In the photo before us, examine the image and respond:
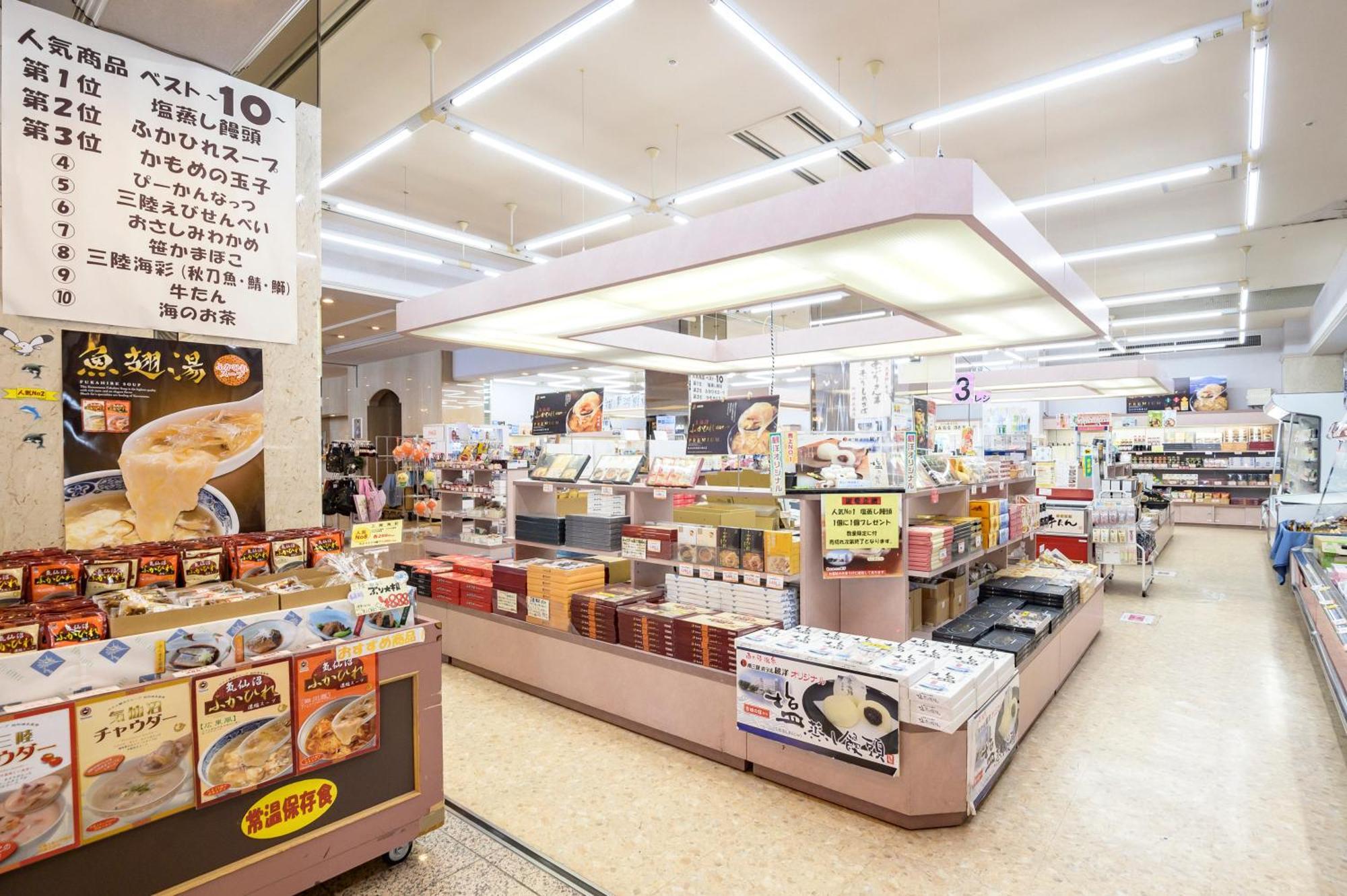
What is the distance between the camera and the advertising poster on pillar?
2594 millimetres

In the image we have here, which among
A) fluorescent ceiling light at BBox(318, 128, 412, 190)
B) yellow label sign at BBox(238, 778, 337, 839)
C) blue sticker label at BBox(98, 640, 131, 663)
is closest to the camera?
blue sticker label at BBox(98, 640, 131, 663)

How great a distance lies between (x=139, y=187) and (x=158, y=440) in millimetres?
1006

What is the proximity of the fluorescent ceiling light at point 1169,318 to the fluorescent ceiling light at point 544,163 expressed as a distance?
11763 mm

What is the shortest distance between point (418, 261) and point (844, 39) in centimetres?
770

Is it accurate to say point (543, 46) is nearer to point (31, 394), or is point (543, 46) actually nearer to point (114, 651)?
point (31, 394)

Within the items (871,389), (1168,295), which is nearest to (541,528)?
(871,389)

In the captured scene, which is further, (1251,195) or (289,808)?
(1251,195)

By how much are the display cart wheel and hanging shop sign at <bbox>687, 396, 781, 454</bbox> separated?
291 centimetres

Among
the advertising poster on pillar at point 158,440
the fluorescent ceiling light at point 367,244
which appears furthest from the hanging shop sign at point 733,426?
the fluorescent ceiling light at point 367,244

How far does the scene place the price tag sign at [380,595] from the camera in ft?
8.04

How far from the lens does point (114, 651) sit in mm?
1942

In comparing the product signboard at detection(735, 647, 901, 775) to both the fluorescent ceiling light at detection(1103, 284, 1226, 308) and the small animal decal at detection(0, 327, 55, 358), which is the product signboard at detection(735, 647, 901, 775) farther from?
the fluorescent ceiling light at detection(1103, 284, 1226, 308)

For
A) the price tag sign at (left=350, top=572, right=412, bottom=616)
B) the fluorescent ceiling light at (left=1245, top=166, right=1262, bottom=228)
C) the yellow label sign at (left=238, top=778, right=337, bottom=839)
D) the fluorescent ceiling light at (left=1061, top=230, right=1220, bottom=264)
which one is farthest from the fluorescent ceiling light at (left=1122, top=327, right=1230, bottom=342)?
the yellow label sign at (left=238, top=778, right=337, bottom=839)

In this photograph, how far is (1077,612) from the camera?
5137 mm
